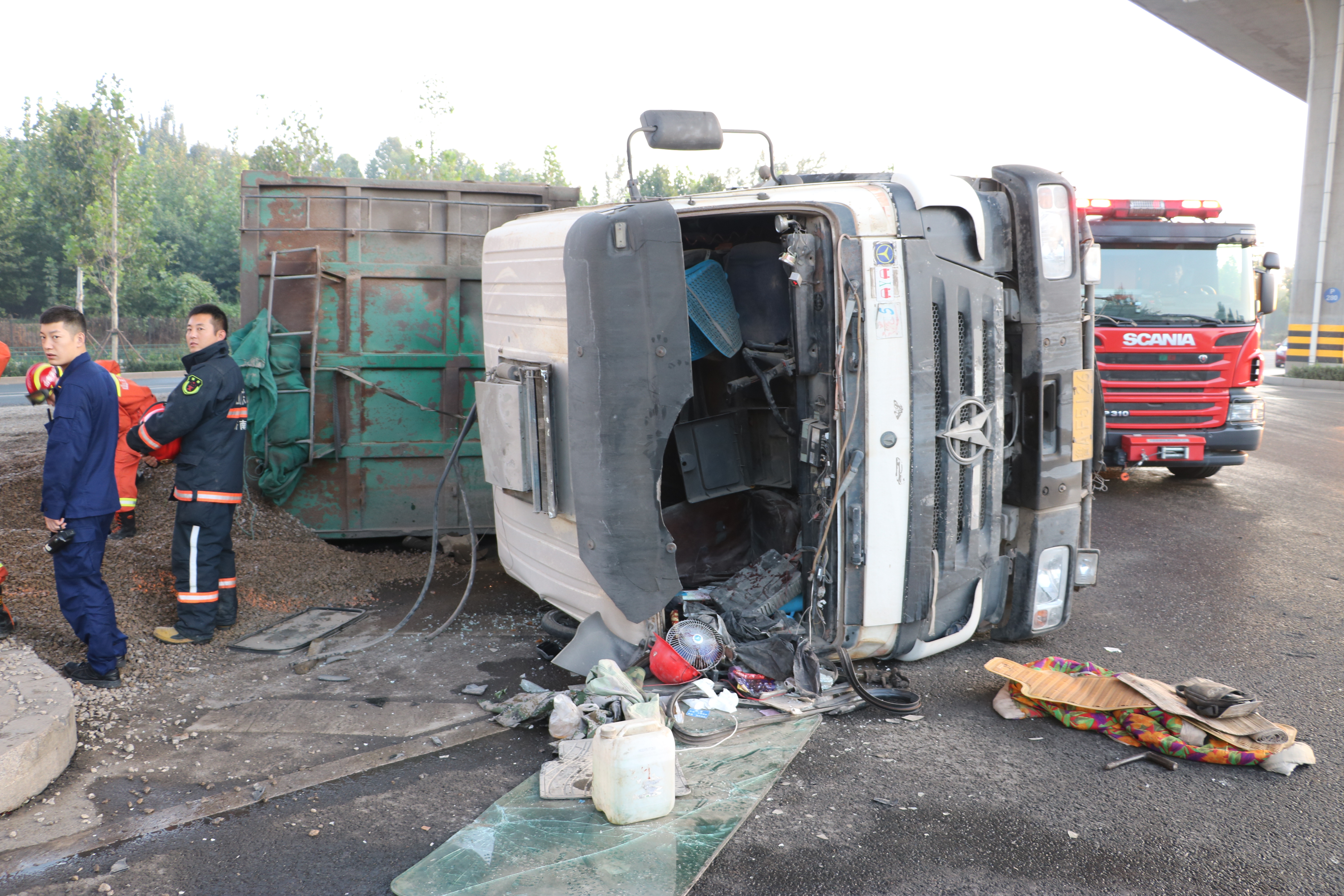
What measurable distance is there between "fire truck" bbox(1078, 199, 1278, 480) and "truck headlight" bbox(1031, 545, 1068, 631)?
4145 millimetres

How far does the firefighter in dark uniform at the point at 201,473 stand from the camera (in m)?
4.60

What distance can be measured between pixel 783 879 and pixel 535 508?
2081mm

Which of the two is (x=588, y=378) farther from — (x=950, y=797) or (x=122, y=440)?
(x=122, y=440)

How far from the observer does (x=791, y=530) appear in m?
5.03

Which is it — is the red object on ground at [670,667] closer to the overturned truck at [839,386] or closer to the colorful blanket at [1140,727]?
the overturned truck at [839,386]

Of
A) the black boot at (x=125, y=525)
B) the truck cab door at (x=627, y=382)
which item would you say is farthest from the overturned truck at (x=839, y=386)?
the black boot at (x=125, y=525)

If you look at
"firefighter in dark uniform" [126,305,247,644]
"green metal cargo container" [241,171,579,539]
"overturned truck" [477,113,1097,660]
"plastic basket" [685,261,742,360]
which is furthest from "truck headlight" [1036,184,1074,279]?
"firefighter in dark uniform" [126,305,247,644]

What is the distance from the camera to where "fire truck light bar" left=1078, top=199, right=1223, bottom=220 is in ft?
25.8

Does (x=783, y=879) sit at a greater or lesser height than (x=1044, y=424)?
lesser

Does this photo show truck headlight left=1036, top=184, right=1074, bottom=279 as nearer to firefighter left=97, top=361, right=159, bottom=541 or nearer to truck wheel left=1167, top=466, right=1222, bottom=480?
firefighter left=97, top=361, right=159, bottom=541

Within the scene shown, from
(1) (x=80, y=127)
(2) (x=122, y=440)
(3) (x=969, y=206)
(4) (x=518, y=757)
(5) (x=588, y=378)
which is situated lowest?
(4) (x=518, y=757)

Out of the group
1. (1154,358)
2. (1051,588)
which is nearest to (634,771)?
(1051,588)

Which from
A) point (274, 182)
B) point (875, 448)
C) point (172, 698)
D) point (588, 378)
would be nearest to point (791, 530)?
point (875, 448)

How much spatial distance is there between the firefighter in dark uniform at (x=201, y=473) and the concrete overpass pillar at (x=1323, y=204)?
27.2m
